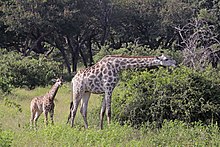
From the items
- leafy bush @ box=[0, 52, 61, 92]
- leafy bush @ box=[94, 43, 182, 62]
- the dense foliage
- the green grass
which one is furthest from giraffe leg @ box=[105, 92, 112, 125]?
the dense foliage

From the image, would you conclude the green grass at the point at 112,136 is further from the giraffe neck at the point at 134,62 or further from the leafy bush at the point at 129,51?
the leafy bush at the point at 129,51

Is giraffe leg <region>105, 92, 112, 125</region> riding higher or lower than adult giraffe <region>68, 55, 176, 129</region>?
lower

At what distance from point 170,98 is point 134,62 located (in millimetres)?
1344

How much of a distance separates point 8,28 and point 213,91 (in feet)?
79.7

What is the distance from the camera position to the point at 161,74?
1241cm

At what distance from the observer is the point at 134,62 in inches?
491

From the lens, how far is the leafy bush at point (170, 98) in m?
11.8

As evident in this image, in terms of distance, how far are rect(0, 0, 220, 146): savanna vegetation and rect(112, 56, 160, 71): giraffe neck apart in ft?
0.90

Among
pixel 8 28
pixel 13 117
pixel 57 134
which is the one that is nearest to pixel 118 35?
pixel 8 28

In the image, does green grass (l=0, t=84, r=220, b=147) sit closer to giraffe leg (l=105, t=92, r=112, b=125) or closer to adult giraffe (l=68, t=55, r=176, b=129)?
giraffe leg (l=105, t=92, r=112, b=125)

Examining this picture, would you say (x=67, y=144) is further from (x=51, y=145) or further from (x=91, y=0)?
(x=91, y=0)

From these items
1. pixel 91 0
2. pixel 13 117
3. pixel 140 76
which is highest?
pixel 91 0

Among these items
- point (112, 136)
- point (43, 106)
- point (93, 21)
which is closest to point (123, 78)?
point (43, 106)

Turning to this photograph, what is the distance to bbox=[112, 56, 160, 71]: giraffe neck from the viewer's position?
12352 mm
